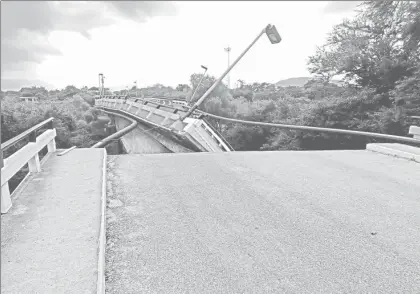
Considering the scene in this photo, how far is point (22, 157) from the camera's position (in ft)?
13.2

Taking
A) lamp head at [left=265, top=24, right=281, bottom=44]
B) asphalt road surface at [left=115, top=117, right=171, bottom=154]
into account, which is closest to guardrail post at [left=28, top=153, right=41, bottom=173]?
lamp head at [left=265, top=24, right=281, bottom=44]

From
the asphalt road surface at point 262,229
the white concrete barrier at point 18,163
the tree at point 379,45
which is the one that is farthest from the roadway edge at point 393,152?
the tree at point 379,45

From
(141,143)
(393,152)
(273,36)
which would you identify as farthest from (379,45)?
(141,143)

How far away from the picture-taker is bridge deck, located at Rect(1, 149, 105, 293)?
2273 millimetres

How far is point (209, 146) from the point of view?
1230 cm

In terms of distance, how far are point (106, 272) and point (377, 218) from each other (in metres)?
2.96

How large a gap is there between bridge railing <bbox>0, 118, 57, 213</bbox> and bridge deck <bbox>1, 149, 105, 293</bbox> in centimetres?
15

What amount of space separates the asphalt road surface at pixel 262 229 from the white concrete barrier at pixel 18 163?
106 centimetres

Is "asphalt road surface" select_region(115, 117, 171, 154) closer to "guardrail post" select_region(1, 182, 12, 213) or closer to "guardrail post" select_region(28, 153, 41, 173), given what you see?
"guardrail post" select_region(28, 153, 41, 173)

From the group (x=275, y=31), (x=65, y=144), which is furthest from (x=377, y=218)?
(x=65, y=144)

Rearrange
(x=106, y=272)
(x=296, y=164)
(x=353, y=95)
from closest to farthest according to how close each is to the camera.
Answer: (x=106, y=272) → (x=296, y=164) → (x=353, y=95)

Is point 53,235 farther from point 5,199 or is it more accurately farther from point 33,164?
point 33,164

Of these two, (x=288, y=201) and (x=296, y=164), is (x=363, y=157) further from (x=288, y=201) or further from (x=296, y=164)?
(x=288, y=201)

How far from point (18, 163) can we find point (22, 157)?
0.18 m
